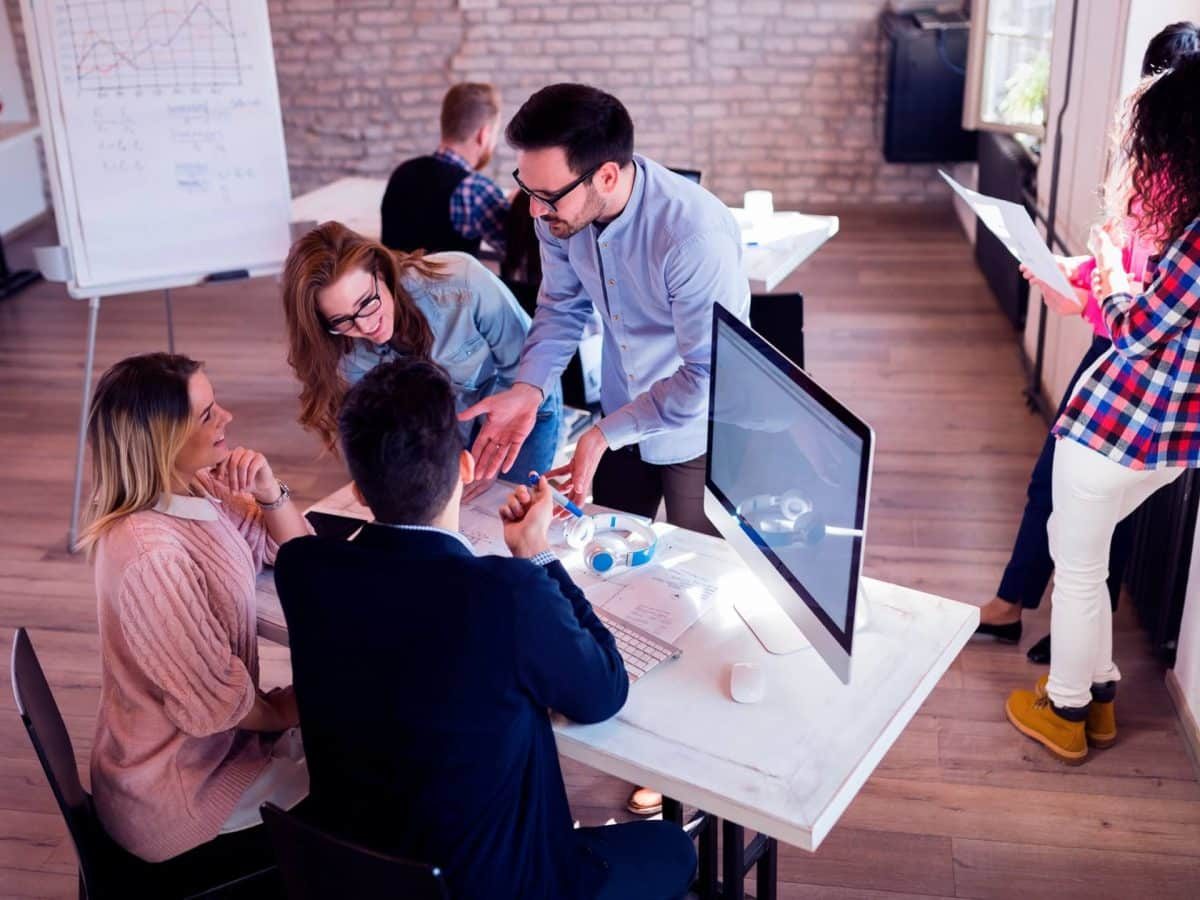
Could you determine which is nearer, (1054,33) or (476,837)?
(476,837)

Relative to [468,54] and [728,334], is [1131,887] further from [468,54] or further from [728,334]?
[468,54]

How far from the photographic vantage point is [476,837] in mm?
1622

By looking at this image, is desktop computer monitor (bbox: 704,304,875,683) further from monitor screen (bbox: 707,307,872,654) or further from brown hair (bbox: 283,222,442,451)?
brown hair (bbox: 283,222,442,451)

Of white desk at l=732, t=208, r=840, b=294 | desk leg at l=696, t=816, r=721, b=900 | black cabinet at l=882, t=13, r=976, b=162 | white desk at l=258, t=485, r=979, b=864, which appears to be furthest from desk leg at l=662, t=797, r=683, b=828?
black cabinet at l=882, t=13, r=976, b=162

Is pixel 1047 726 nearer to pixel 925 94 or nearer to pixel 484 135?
pixel 484 135

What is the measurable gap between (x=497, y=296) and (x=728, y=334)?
2.88ft

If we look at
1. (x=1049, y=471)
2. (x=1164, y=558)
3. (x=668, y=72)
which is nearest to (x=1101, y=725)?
(x=1164, y=558)

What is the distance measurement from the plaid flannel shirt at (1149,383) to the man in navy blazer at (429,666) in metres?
1.19

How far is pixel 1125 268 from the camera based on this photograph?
101 inches

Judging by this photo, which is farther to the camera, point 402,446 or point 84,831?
point 84,831

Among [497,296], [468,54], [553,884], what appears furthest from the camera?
[468,54]

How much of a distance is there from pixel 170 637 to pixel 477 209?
2309 mm

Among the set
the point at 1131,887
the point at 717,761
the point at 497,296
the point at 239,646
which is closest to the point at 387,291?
the point at 497,296

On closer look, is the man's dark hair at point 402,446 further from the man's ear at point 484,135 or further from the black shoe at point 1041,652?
the man's ear at point 484,135
